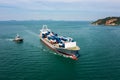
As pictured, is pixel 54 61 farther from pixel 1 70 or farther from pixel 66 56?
pixel 1 70

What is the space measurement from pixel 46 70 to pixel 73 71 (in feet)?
25.7

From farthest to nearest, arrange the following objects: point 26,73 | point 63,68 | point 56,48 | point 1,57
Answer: point 56,48 → point 1,57 → point 63,68 → point 26,73

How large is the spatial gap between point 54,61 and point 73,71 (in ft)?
38.2

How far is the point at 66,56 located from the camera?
7150 cm

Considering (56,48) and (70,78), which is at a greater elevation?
(56,48)

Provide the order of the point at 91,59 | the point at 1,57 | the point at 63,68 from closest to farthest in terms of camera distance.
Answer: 1. the point at 63,68
2. the point at 91,59
3. the point at 1,57

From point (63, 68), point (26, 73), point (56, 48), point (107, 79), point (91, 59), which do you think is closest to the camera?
point (107, 79)

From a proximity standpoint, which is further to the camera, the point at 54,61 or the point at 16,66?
the point at 54,61

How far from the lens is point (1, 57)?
7038 cm

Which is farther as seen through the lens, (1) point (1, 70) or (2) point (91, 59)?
(2) point (91, 59)

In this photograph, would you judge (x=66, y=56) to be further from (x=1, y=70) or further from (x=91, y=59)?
(x=1, y=70)

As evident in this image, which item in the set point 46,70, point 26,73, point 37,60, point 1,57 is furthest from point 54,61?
point 1,57

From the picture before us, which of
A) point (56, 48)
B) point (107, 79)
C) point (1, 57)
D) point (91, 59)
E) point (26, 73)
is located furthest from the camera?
point (56, 48)

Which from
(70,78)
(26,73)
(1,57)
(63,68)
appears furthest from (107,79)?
(1,57)
